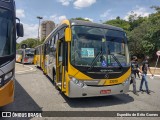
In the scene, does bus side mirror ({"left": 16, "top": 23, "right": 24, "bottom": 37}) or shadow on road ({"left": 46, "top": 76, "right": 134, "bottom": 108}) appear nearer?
bus side mirror ({"left": 16, "top": 23, "right": 24, "bottom": 37})

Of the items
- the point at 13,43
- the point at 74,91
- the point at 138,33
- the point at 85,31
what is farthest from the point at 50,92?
the point at 138,33

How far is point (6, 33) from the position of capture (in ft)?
19.5

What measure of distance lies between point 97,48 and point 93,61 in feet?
1.88

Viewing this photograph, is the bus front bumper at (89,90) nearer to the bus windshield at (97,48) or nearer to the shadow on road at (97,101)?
the shadow on road at (97,101)

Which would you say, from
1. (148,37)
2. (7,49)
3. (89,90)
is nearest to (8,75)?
(7,49)

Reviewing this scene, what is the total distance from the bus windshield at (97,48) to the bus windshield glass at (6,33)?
7.26 ft

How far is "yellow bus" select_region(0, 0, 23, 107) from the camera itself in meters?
5.56

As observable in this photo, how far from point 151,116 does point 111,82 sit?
1.84 metres

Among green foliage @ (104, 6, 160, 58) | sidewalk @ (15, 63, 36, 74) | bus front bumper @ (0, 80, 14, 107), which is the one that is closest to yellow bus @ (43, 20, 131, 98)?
bus front bumper @ (0, 80, 14, 107)

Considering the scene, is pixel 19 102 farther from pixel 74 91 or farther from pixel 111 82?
pixel 111 82

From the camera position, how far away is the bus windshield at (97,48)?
294 inches

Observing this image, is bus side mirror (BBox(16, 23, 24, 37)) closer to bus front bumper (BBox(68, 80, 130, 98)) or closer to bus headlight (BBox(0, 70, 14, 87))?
bus headlight (BBox(0, 70, 14, 87))

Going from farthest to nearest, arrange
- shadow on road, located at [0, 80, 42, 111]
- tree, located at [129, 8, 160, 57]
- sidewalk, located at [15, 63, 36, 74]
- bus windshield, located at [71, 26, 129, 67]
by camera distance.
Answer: tree, located at [129, 8, 160, 57] → sidewalk, located at [15, 63, 36, 74] → bus windshield, located at [71, 26, 129, 67] → shadow on road, located at [0, 80, 42, 111]

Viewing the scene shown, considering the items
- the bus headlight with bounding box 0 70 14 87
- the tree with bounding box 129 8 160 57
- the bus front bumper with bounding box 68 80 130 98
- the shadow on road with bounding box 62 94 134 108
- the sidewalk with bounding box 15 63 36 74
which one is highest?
the tree with bounding box 129 8 160 57
